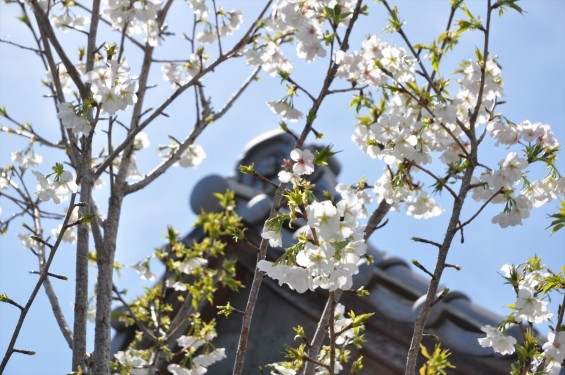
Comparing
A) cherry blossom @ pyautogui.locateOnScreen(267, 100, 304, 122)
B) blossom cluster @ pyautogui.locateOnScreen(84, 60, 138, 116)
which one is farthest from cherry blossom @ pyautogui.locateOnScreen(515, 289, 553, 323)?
blossom cluster @ pyautogui.locateOnScreen(84, 60, 138, 116)

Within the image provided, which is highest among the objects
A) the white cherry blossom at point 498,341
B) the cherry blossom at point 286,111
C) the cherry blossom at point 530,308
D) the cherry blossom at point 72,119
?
the cherry blossom at point 286,111

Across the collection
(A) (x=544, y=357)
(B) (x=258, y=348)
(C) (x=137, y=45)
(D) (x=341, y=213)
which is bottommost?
(A) (x=544, y=357)

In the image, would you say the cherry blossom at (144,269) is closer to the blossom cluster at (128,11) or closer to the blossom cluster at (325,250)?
the blossom cluster at (128,11)

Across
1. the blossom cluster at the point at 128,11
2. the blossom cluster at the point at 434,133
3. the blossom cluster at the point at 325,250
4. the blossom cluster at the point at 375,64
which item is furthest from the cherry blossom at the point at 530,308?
the blossom cluster at the point at 128,11

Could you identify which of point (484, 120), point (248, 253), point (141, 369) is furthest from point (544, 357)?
point (248, 253)

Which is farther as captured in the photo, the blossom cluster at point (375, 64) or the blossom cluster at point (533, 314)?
the blossom cluster at point (375, 64)

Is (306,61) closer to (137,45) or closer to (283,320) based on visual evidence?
(137,45)

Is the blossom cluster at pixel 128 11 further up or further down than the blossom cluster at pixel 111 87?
further up

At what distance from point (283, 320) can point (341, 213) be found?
3930 millimetres

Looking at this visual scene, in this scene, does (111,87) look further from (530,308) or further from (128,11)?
(530,308)

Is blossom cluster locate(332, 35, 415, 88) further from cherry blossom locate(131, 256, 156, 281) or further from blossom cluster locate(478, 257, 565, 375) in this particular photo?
cherry blossom locate(131, 256, 156, 281)

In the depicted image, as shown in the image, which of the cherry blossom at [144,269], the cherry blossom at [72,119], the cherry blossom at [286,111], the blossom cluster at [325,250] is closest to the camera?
the blossom cluster at [325,250]

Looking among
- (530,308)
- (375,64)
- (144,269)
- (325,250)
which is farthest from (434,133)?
(144,269)

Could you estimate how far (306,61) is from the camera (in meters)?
4.54
